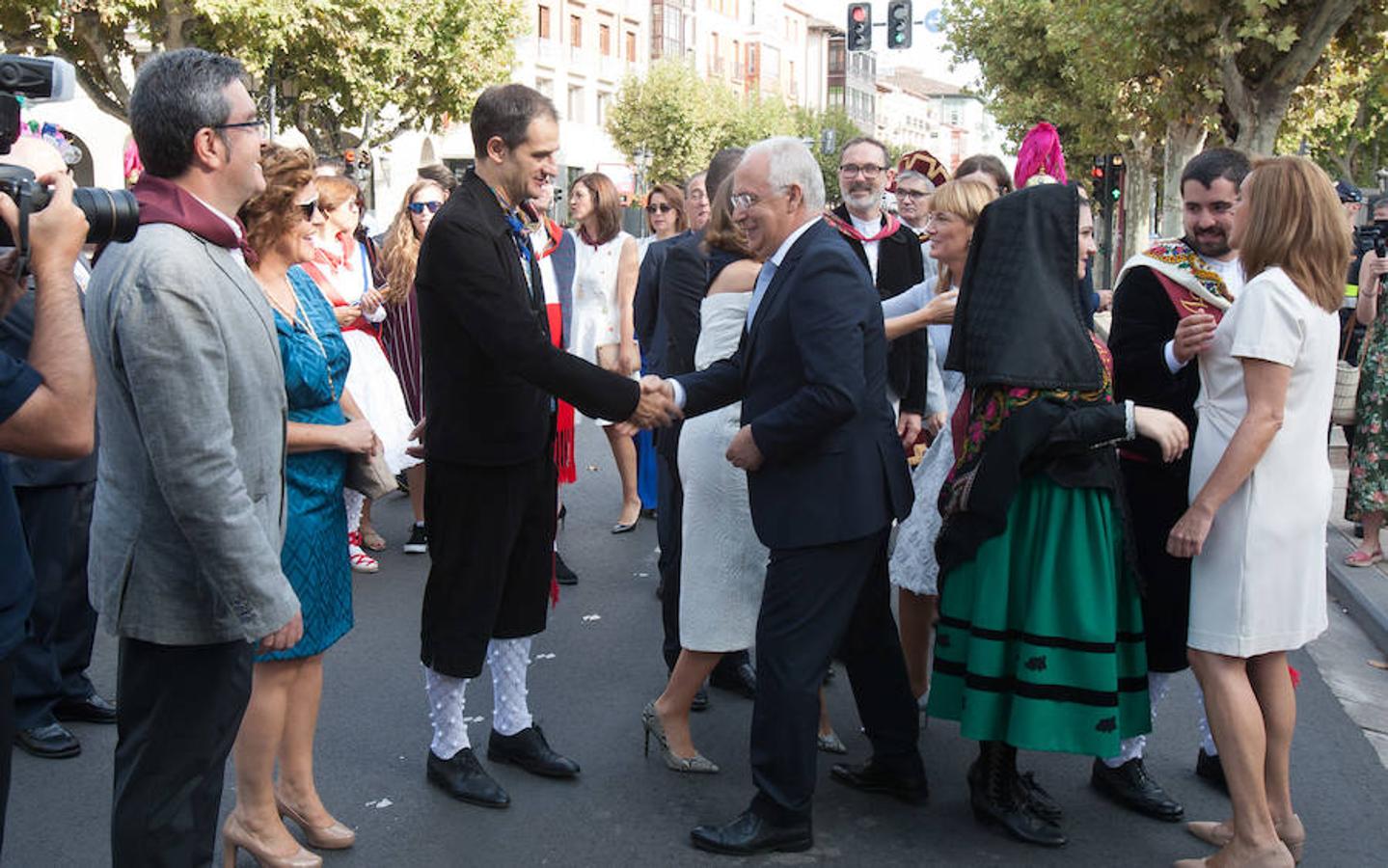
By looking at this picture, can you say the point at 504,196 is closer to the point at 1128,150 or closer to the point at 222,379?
the point at 222,379

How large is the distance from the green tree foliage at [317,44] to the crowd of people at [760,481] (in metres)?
22.4

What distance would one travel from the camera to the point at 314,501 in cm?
365

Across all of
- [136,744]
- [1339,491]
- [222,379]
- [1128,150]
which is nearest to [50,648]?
[136,744]

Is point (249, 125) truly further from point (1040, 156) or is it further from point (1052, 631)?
point (1040, 156)

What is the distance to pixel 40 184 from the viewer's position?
2.29 m

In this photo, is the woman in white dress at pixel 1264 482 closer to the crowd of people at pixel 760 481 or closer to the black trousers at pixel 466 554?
the crowd of people at pixel 760 481

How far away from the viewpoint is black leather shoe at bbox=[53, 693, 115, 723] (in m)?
5.00

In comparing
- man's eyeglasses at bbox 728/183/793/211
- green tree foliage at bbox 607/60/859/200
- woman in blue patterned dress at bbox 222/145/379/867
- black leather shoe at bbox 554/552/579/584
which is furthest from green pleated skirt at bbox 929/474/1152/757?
green tree foliage at bbox 607/60/859/200

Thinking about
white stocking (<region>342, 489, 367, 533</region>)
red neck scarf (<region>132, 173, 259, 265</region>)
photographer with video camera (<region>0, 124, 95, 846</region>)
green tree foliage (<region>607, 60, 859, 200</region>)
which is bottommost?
white stocking (<region>342, 489, 367, 533</region>)

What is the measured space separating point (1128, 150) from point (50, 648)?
109ft

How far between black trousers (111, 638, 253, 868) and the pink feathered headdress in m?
3.06

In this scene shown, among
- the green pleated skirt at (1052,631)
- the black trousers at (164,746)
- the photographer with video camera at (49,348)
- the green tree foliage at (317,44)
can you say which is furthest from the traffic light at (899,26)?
the photographer with video camera at (49,348)

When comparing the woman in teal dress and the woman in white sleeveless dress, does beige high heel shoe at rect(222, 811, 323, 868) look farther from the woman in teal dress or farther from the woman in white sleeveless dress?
the woman in teal dress

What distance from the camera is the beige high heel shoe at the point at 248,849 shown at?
368 centimetres
